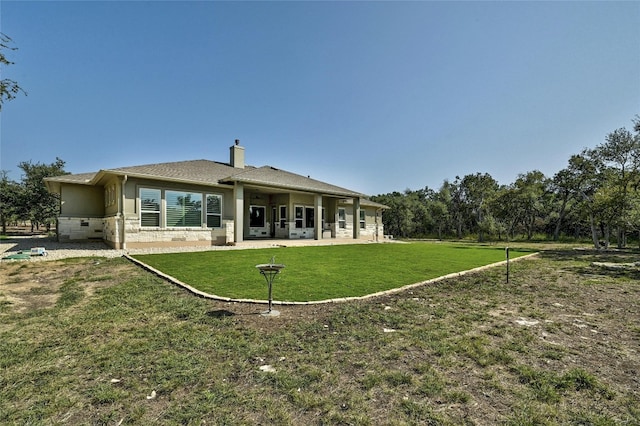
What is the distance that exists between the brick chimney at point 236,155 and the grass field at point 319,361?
15.7 metres

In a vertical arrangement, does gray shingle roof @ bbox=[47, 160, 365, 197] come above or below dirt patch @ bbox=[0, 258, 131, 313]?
above

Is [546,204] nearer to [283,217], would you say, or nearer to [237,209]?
[283,217]

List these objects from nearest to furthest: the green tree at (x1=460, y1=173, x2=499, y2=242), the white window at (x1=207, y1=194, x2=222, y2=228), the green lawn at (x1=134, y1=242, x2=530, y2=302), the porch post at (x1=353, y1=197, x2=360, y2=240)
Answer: the green lawn at (x1=134, y1=242, x2=530, y2=302) < the white window at (x1=207, y1=194, x2=222, y2=228) < the porch post at (x1=353, y1=197, x2=360, y2=240) < the green tree at (x1=460, y1=173, x2=499, y2=242)

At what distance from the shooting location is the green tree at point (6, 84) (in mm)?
6333

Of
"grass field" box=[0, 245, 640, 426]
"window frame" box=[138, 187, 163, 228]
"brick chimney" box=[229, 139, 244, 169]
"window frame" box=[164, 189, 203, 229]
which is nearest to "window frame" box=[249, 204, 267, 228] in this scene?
"brick chimney" box=[229, 139, 244, 169]

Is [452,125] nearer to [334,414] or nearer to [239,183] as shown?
[239,183]

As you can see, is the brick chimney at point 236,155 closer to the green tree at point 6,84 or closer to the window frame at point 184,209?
the window frame at point 184,209

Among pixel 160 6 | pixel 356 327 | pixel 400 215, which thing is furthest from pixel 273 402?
pixel 400 215

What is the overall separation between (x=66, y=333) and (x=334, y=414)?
13.0 feet

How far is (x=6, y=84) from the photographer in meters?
6.80

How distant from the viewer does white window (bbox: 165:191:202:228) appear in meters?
14.2

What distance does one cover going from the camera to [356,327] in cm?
422

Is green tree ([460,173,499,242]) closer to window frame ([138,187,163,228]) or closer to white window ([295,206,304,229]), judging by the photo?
white window ([295,206,304,229])

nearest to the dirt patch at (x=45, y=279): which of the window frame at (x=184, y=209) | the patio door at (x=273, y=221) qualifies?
the window frame at (x=184, y=209)
